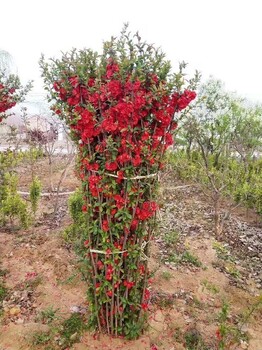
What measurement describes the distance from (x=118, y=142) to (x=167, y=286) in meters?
2.02

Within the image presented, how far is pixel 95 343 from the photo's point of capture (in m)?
2.57

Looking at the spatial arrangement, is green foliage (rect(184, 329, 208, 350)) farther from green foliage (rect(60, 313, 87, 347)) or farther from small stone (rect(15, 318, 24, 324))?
small stone (rect(15, 318, 24, 324))

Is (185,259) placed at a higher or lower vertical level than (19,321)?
higher

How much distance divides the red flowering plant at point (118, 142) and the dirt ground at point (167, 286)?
474 millimetres

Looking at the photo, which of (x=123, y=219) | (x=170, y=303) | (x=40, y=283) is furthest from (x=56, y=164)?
(x=123, y=219)

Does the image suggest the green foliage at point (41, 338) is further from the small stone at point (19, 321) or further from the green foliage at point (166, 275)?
the green foliage at point (166, 275)

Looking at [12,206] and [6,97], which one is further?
[12,206]

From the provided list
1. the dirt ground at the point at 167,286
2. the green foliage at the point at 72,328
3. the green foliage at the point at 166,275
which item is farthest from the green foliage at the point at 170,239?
the green foliage at the point at 72,328

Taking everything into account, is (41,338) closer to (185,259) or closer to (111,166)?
(111,166)

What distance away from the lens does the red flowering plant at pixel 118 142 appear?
2.02 m

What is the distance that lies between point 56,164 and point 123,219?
26.0ft

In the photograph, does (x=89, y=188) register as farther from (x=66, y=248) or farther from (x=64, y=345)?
(x=66, y=248)

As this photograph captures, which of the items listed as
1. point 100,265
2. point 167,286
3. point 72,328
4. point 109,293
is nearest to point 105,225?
point 100,265

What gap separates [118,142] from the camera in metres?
2.12
